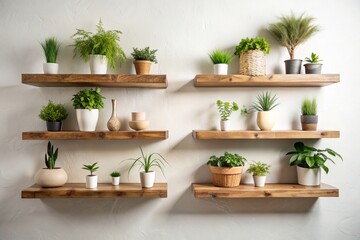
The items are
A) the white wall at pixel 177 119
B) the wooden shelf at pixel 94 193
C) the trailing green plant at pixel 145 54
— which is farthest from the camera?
the white wall at pixel 177 119

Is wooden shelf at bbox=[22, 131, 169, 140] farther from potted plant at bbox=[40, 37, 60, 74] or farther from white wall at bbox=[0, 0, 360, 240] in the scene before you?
potted plant at bbox=[40, 37, 60, 74]

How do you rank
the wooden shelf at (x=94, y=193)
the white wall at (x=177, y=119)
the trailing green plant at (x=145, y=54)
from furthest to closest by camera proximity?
the white wall at (x=177, y=119) < the trailing green plant at (x=145, y=54) < the wooden shelf at (x=94, y=193)

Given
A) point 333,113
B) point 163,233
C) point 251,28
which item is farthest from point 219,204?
point 251,28

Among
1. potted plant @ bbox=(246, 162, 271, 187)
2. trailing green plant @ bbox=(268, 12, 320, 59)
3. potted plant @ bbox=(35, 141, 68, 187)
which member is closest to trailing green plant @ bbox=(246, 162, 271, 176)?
potted plant @ bbox=(246, 162, 271, 187)

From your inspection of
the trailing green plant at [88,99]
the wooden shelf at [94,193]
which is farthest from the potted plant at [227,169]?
the trailing green plant at [88,99]

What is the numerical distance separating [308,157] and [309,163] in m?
0.05

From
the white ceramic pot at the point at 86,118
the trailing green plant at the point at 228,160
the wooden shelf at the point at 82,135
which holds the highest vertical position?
the white ceramic pot at the point at 86,118

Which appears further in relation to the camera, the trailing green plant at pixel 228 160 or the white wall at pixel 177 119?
the white wall at pixel 177 119

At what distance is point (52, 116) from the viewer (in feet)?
6.26

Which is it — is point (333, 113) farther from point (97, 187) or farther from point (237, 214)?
point (97, 187)

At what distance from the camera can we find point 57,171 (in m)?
1.91

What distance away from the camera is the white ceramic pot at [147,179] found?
1.90 m

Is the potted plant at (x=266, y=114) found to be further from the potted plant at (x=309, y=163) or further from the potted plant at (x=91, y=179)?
the potted plant at (x=91, y=179)

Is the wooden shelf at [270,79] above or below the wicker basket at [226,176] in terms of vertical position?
above
